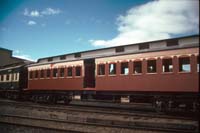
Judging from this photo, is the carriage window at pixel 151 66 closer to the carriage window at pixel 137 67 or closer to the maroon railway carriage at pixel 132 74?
the maroon railway carriage at pixel 132 74

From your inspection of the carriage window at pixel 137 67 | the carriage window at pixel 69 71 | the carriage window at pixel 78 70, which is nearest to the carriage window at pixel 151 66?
the carriage window at pixel 137 67

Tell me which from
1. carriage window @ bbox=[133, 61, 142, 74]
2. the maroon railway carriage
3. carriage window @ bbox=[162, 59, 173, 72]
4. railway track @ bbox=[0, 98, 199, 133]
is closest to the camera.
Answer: railway track @ bbox=[0, 98, 199, 133]

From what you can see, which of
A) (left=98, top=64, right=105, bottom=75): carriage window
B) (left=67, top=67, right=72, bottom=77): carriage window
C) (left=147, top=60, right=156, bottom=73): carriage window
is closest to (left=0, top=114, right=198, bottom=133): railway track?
(left=147, top=60, right=156, bottom=73): carriage window

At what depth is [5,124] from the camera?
8055 millimetres

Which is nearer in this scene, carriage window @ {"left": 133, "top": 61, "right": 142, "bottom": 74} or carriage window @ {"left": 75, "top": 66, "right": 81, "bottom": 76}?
carriage window @ {"left": 133, "top": 61, "right": 142, "bottom": 74}

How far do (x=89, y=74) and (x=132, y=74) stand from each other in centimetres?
338

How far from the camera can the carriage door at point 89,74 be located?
13023 mm

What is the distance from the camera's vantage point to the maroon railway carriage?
917 centimetres

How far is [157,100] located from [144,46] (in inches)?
113

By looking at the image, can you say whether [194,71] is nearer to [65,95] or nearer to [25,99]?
[65,95]

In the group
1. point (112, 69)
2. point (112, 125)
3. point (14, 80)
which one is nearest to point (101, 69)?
point (112, 69)

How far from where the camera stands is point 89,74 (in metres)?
13.2

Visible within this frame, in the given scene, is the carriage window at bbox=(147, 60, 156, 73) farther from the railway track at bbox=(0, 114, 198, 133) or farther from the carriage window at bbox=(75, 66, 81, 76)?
the carriage window at bbox=(75, 66, 81, 76)

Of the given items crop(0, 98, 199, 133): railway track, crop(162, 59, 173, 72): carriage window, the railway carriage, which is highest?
crop(162, 59, 173, 72): carriage window
